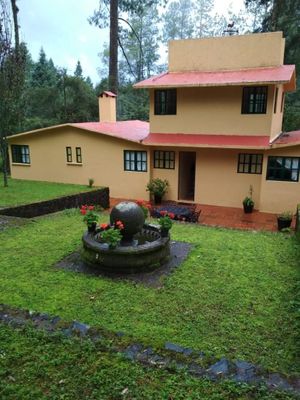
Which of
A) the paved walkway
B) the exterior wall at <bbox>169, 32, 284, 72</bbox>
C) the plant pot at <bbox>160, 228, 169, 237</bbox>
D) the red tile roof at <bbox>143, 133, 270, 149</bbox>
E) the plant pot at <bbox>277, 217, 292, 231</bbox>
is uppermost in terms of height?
the exterior wall at <bbox>169, 32, 284, 72</bbox>

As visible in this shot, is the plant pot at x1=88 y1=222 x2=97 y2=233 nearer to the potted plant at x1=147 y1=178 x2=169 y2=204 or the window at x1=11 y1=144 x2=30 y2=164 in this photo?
the potted plant at x1=147 y1=178 x2=169 y2=204

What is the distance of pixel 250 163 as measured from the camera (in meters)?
13.5

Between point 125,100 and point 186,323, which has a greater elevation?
point 125,100

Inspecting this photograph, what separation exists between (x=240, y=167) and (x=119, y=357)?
36.3ft

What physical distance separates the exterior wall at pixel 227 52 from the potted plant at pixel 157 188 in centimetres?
502

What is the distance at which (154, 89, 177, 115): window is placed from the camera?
1421 centimetres

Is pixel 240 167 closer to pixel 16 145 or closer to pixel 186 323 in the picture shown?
pixel 186 323

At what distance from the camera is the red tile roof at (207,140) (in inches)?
496

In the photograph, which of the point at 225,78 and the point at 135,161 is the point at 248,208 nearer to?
the point at 225,78

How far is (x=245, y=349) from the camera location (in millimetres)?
4250

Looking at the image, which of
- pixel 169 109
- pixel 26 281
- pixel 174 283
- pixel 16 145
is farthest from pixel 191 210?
pixel 16 145

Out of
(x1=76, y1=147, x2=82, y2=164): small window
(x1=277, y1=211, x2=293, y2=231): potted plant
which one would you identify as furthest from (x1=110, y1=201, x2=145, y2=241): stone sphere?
(x1=76, y1=147, x2=82, y2=164): small window

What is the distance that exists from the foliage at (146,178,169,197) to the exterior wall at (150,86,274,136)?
7.38ft

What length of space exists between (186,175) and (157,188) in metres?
2.14
